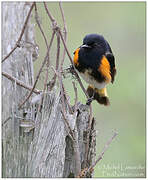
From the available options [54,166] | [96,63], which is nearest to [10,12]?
[54,166]

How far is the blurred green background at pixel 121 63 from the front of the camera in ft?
14.8

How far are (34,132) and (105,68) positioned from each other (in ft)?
4.66

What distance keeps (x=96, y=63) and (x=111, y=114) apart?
1789 millimetres

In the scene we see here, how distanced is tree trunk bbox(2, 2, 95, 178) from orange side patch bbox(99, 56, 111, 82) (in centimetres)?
105

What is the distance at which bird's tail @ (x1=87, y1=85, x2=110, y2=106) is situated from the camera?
138 inches

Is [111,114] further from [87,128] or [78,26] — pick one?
[87,128]

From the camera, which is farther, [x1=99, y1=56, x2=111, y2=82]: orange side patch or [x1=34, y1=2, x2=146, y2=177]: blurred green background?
[x1=34, y1=2, x2=146, y2=177]: blurred green background

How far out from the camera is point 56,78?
2.04 m

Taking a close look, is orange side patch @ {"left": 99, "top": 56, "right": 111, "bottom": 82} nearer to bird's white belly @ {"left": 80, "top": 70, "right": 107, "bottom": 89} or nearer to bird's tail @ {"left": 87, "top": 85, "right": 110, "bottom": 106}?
bird's white belly @ {"left": 80, "top": 70, "right": 107, "bottom": 89}

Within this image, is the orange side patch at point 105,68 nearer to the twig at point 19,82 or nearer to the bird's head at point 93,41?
the bird's head at point 93,41

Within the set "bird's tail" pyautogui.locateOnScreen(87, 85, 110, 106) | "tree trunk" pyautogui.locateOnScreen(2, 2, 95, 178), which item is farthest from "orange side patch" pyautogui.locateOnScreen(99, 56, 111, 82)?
"tree trunk" pyautogui.locateOnScreen(2, 2, 95, 178)

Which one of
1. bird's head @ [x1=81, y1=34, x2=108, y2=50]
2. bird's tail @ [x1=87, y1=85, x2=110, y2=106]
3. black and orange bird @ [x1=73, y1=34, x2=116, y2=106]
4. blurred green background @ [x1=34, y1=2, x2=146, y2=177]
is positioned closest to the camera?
bird's head @ [x1=81, y1=34, x2=108, y2=50]

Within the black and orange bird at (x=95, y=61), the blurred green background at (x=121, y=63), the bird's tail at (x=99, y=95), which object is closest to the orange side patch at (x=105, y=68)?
the black and orange bird at (x=95, y=61)

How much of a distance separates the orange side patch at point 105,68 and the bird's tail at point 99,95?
293mm
